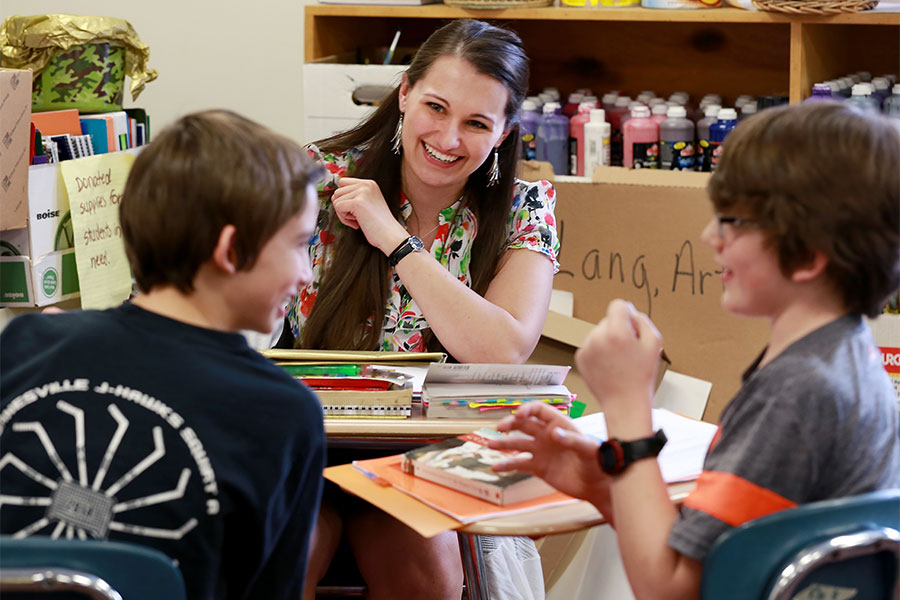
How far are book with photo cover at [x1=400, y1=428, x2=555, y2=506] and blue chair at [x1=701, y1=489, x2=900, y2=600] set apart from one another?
28 centimetres

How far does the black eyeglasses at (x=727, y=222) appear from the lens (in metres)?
0.98

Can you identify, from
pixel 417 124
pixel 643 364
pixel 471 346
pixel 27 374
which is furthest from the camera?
pixel 417 124

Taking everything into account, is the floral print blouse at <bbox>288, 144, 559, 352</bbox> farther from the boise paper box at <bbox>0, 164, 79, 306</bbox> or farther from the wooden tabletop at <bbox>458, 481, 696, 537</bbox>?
the wooden tabletop at <bbox>458, 481, 696, 537</bbox>

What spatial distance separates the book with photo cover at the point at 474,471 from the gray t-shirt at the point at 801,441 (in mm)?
234

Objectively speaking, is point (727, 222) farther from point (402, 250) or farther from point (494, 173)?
point (494, 173)

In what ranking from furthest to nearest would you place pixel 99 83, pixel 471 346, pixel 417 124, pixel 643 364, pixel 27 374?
pixel 99 83, pixel 417 124, pixel 471 346, pixel 643 364, pixel 27 374

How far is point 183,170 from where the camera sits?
937 mm

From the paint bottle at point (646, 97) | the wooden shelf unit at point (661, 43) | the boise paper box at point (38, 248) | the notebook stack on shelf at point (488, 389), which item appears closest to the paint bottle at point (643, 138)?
the paint bottle at point (646, 97)

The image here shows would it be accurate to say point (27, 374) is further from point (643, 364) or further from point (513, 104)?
point (513, 104)

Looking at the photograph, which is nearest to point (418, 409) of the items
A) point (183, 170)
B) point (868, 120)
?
point (183, 170)

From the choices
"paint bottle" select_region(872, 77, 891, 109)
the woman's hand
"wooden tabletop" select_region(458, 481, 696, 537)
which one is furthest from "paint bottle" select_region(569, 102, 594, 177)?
"wooden tabletop" select_region(458, 481, 696, 537)

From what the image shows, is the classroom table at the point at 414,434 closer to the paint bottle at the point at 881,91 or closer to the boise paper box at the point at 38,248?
the boise paper box at the point at 38,248

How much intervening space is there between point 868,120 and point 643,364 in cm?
30

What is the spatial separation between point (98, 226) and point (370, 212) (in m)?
0.78
